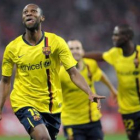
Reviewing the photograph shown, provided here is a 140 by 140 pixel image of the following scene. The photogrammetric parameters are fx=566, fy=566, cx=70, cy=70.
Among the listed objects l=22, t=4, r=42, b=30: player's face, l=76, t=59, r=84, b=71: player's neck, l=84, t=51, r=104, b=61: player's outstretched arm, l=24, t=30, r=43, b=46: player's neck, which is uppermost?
l=22, t=4, r=42, b=30: player's face

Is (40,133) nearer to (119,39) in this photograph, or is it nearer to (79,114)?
(79,114)

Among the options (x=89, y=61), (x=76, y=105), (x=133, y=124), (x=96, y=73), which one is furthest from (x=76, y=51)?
(x=133, y=124)

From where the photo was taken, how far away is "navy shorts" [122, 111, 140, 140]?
9.59m

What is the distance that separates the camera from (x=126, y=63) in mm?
9539

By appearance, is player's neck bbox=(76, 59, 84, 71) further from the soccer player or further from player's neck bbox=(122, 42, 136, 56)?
the soccer player

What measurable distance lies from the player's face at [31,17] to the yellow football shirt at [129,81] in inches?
103

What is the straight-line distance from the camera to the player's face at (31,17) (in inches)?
286

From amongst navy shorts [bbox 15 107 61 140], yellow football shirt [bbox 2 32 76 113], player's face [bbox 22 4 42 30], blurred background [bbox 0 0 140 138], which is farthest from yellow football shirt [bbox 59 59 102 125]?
blurred background [bbox 0 0 140 138]

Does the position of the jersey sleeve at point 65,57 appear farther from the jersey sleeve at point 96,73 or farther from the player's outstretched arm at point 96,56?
the player's outstretched arm at point 96,56

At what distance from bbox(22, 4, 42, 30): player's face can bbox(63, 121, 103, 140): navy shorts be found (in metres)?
2.62

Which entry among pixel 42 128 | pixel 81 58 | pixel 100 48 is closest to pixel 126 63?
pixel 81 58

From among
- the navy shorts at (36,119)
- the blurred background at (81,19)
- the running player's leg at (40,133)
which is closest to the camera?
the running player's leg at (40,133)

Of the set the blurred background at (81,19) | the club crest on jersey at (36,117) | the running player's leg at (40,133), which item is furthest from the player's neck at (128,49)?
the blurred background at (81,19)

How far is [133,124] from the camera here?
9.61m
